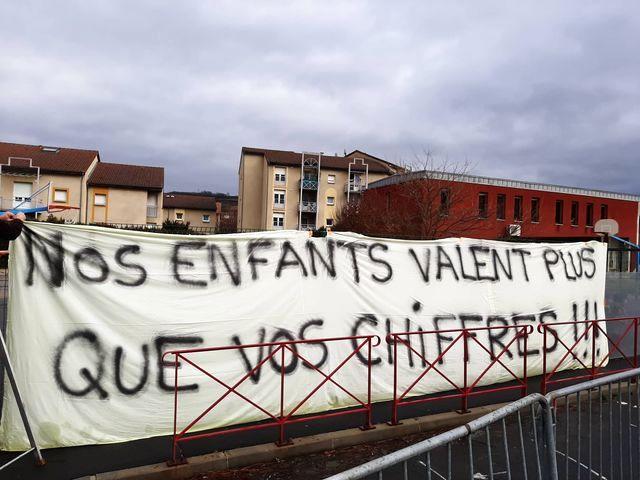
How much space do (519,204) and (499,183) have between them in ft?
10.0

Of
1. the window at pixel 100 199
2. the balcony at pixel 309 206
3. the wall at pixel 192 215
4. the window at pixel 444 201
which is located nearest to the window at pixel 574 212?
the window at pixel 444 201

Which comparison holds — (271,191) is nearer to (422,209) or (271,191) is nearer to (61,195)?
(61,195)

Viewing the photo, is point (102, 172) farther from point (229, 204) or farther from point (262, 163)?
point (229, 204)

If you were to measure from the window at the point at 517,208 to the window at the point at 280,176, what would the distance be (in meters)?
26.2

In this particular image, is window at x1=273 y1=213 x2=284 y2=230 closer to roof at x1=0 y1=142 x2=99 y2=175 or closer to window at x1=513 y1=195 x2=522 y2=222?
roof at x1=0 y1=142 x2=99 y2=175

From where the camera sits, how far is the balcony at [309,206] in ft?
173

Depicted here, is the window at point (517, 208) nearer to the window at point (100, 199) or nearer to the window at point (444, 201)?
the window at point (444, 201)

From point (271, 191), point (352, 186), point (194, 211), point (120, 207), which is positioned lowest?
point (120, 207)

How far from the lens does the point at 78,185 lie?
136ft

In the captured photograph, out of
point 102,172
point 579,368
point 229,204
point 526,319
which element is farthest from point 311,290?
point 229,204

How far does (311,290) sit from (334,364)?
103 cm

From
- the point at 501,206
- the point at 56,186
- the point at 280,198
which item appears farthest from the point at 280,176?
the point at 501,206

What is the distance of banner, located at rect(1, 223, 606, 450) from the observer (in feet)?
15.0

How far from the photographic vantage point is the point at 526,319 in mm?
7621
